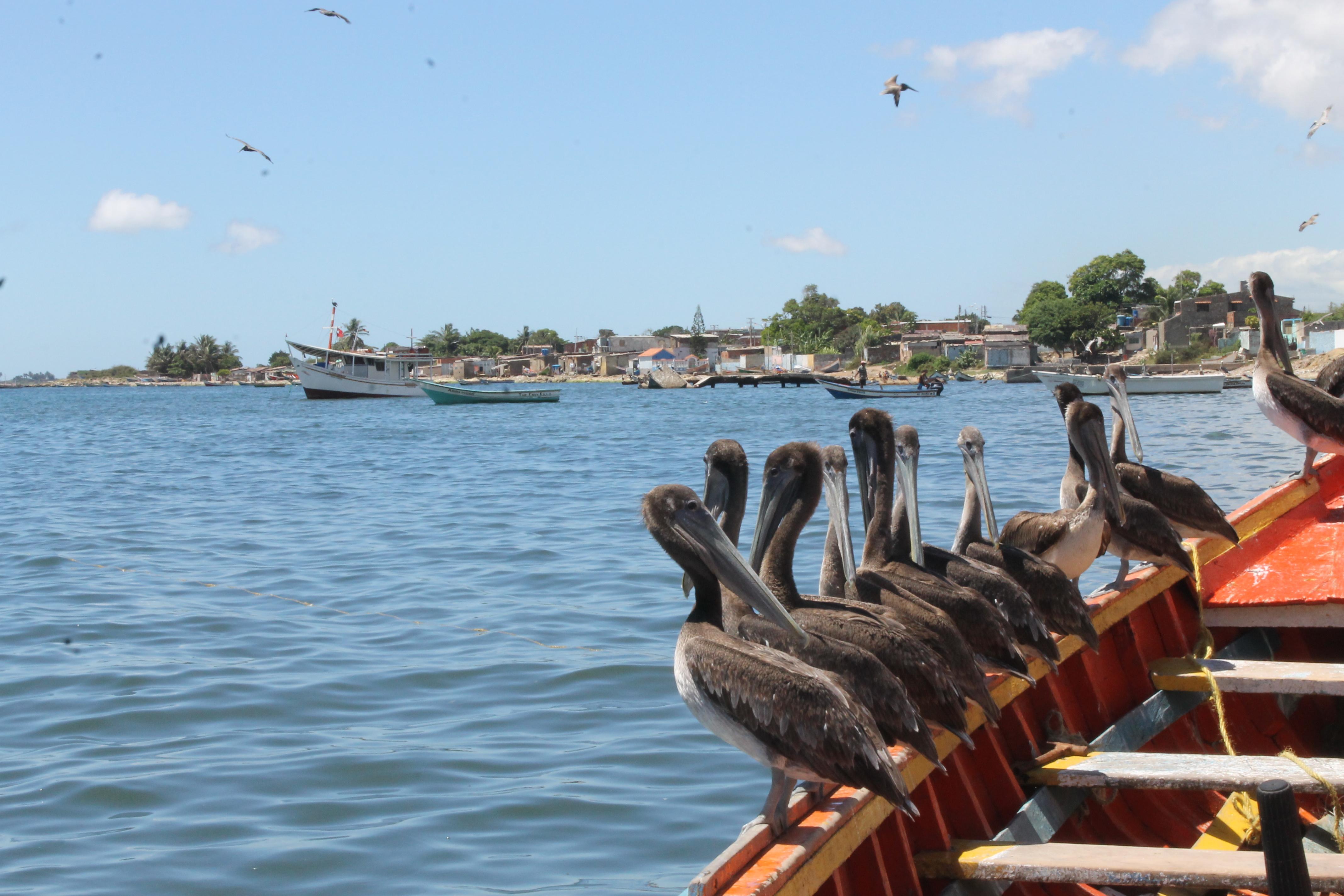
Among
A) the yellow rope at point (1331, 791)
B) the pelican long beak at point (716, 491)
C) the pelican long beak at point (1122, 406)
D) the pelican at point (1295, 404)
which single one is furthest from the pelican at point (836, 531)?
the pelican at point (1295, 404)

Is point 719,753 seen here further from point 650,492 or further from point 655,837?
point 650,492

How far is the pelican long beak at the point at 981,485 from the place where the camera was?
6301 mm

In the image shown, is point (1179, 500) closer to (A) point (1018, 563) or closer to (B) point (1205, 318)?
(A) point (1018, 563)

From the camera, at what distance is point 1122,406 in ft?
26.9

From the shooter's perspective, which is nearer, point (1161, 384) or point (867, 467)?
point (867, 467)

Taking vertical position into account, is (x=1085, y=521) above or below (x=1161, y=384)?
above

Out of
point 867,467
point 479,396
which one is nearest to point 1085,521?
point 867,467

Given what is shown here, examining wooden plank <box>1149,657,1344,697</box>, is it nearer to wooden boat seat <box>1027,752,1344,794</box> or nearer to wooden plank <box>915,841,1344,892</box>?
wooden boat seat <box>1027,752,1344,794</box>

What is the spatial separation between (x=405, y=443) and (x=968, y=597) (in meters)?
34.9

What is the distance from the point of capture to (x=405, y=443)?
126 ft

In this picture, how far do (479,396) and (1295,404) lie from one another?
6692 centimetres

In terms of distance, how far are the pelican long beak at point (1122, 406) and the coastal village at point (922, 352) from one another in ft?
140

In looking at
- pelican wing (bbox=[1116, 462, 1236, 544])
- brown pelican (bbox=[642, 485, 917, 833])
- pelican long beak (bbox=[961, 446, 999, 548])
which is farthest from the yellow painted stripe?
pelican wing (bbox=[1116, 462, 1236, 544])

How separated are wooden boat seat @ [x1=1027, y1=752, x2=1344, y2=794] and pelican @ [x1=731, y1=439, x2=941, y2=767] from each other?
1.89ft
